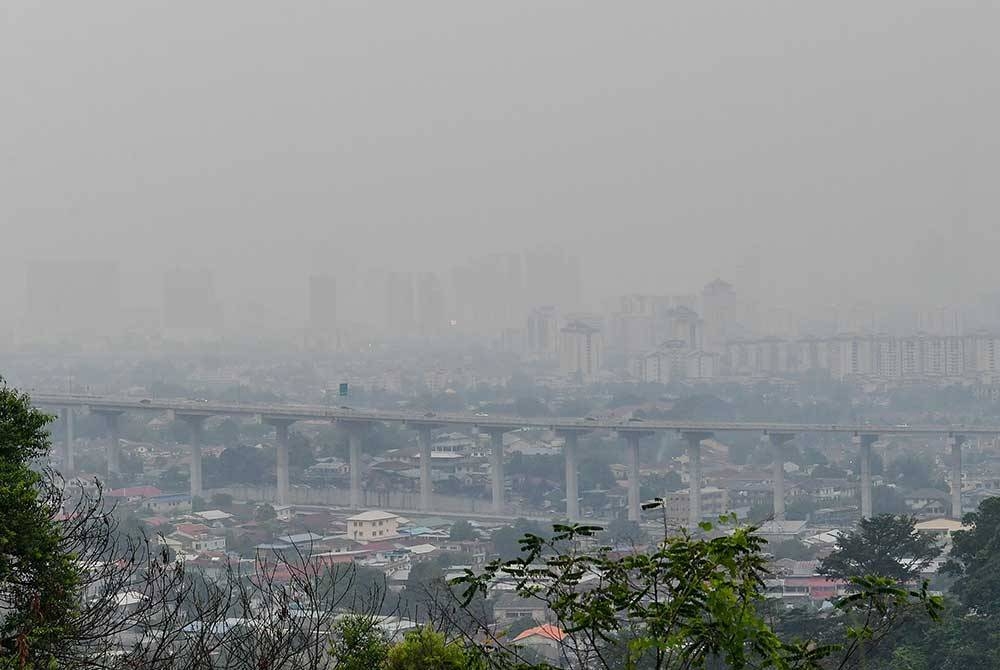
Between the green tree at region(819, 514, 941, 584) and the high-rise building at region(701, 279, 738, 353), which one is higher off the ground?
the high-rise building at region(701, 279, 738, 353)

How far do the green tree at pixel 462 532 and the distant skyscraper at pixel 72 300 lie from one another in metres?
38.5

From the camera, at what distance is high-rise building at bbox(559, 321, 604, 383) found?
45.7 m

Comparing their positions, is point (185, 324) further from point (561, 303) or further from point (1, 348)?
point (561, 303)

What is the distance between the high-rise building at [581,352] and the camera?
4572 cm

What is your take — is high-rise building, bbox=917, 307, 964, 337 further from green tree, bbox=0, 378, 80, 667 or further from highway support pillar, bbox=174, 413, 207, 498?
green tree, bbox=0, 378, 80, 667

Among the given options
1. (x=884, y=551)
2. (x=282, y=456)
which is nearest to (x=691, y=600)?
(x=884, y=551)

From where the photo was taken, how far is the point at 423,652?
3.15 m

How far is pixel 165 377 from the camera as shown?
4638 cm

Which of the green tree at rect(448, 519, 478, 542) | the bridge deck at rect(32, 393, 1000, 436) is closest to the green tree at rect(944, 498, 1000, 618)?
the green tree at rect(448, 519, 478, 542)

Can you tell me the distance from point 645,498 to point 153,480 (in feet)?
27.9

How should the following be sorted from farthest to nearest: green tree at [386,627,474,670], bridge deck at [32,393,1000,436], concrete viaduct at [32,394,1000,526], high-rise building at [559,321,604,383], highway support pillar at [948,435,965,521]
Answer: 1. high-rise building at [559,321,604,383]
2. bridge deck at [32,393,1000,436]
3. concrete viaduct at [32,394,1000,526]
4. highway support pillar at [948,435,965,521]
5. green tree at [386,627,474,670]

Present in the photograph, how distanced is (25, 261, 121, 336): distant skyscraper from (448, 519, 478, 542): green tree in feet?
126

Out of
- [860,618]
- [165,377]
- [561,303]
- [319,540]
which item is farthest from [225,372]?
[860,618]

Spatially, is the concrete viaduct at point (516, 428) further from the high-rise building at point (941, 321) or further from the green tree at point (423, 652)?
the high-rise building at point (941, 321)
